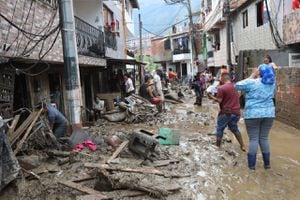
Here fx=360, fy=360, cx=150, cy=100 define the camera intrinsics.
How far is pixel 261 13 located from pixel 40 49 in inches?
493

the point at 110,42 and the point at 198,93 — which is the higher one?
the point at 110,42

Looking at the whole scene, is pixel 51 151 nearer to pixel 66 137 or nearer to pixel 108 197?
pixel 66 137

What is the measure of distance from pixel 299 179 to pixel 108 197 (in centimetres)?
320

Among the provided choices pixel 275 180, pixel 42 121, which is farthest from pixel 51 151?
pixel 275 180

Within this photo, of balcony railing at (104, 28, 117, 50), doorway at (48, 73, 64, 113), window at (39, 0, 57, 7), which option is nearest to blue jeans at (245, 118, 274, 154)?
window at (39, 0, 57, 7)

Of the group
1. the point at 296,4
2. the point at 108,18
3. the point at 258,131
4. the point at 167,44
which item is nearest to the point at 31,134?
the point at 258,131

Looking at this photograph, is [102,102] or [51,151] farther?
[102,102]

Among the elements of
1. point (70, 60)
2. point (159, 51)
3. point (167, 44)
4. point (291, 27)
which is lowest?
point (70, 60)

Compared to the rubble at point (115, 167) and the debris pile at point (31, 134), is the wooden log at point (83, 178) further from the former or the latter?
the debris pile at point (31, 134)

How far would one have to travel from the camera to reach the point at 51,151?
21.7 feet

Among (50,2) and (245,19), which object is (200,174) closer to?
Result: (50,2)

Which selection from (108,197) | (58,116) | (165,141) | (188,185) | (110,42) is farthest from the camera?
(110,42)

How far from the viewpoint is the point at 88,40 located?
13.4 meters

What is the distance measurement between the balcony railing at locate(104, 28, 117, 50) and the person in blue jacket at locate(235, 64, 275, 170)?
1204 cm
